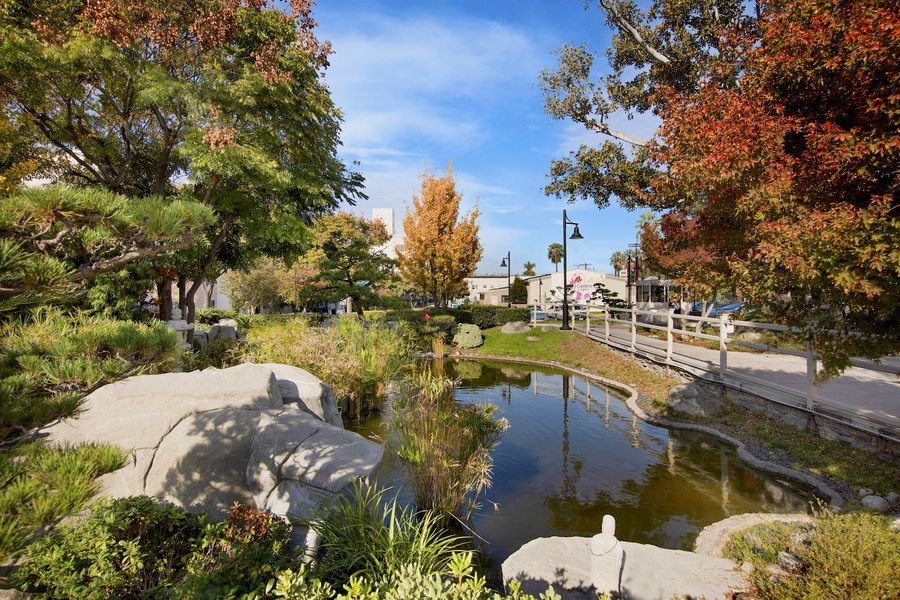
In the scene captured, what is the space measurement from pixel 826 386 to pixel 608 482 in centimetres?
492

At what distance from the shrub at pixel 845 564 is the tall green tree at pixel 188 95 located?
957 centimetres

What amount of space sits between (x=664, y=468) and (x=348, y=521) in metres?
4.90

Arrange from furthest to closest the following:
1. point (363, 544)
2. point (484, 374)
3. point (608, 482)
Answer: point (484, 374) < point (608, 482) < point (363, 544)

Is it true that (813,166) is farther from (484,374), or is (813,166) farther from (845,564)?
(484,374)

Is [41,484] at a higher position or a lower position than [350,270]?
lower

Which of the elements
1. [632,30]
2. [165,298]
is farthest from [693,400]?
[165,298]

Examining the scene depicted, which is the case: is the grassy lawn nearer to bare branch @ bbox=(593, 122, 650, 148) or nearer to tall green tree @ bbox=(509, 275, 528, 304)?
bare branch @ bbox=(593, 122, 650, 148)

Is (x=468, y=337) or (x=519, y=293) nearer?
(x=468, y=337)

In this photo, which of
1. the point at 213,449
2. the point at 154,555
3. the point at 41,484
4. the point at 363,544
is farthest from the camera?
the point at 213,449

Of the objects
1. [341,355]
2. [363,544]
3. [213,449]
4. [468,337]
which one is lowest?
[468,337]

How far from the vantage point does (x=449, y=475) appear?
473cm

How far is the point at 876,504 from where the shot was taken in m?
4.33

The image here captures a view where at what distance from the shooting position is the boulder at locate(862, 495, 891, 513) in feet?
14.1

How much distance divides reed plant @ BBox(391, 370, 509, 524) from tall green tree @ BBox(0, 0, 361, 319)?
6193 mm
